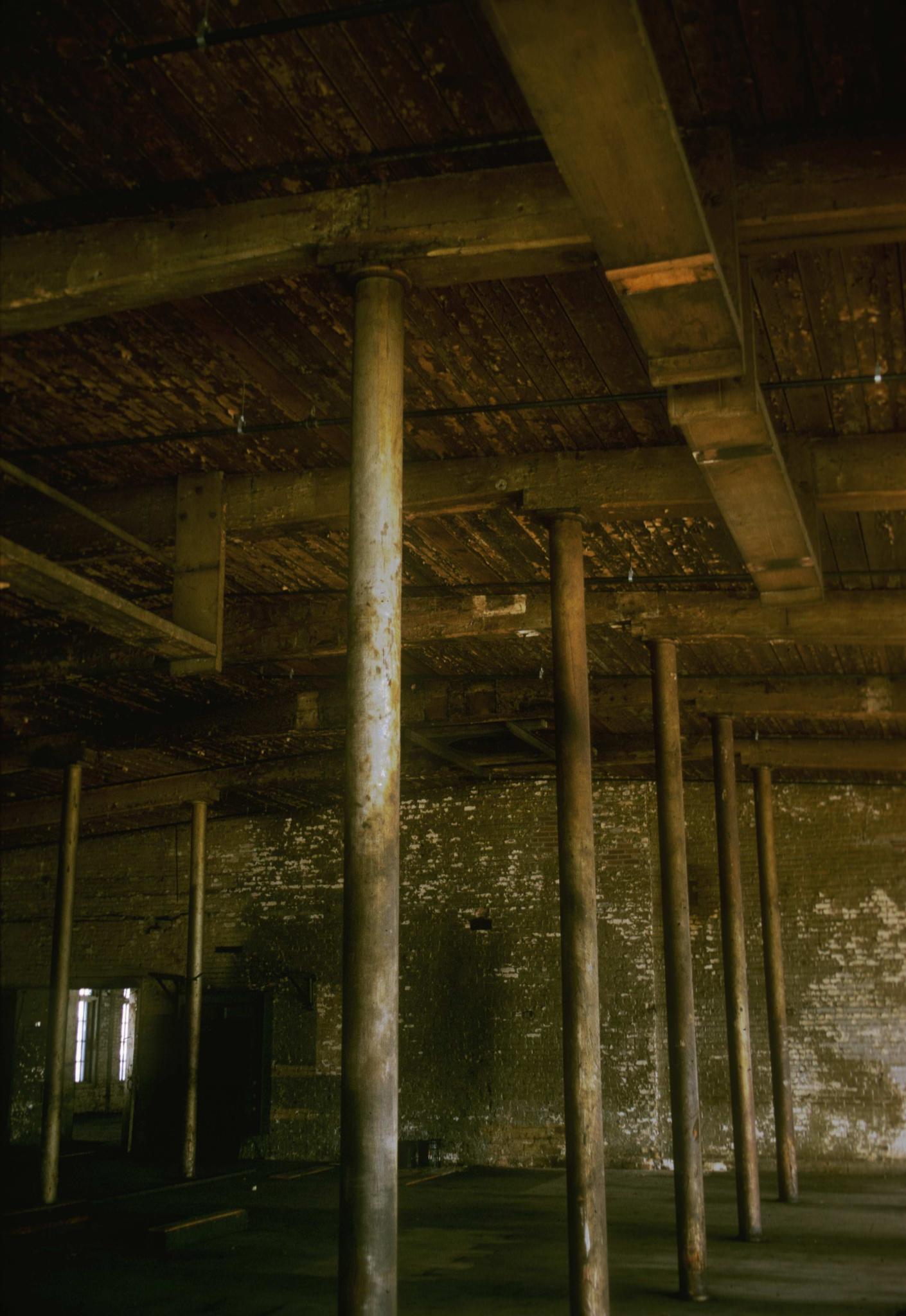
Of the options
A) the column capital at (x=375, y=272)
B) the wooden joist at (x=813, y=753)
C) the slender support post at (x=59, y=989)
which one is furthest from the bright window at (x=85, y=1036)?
the column capital at (x=375, y=272)

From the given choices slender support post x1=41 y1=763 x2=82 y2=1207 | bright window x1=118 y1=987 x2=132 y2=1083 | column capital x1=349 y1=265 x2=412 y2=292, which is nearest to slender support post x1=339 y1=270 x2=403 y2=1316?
column capital x1=349 y1=265 x2=412 y2=292

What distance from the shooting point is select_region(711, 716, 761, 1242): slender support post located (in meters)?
9.41

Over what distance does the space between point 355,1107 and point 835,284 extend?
152 inches

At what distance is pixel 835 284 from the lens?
197 inches

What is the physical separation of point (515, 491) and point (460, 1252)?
20.3ft

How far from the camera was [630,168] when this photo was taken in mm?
3328

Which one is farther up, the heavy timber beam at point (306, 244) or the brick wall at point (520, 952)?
the heavy timber beam at point (306, 244)

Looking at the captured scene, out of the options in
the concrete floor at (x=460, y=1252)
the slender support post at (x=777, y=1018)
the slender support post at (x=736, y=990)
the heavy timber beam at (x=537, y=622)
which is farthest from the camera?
the slender support post at (x=777, y=1018)

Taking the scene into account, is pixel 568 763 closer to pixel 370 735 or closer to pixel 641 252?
pixel 370 735

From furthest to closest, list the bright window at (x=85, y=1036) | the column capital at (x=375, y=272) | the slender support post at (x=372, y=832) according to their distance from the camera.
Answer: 1. the bright window at (x=85, y=1036)
2. the column capital at (x=375, y=272)
3. the slender support post at (x=372, y=832)

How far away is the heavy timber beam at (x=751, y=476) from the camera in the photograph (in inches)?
182

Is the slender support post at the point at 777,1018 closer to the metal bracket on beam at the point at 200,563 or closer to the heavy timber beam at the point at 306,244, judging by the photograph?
the metal bracket on beam at the point at 200,563

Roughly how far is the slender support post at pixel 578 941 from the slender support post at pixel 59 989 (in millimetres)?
6744

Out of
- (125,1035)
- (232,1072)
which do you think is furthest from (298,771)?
(125,1035)
